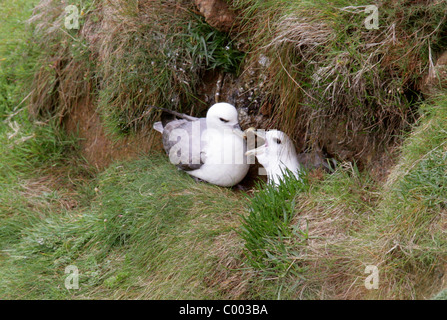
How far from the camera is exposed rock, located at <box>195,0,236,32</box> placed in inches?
143

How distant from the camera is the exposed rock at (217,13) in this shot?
3631 mm

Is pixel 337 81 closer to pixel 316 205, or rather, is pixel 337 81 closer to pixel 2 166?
pixel 316 205

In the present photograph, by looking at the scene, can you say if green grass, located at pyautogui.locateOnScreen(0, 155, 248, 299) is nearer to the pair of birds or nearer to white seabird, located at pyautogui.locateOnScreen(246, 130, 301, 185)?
the pair of birds

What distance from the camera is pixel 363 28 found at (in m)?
2.91

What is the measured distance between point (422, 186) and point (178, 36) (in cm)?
219

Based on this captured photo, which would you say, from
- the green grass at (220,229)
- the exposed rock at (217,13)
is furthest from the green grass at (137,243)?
the exposed rock at (217,13)

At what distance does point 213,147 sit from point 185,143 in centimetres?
24

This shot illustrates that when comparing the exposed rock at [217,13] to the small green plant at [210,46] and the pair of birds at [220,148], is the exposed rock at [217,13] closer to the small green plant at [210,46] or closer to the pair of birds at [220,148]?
the small green plant at [210,46]

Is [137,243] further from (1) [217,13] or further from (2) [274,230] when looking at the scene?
(1) [217,13]

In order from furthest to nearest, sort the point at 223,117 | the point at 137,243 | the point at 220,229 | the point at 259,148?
the point at 223,117 < the point at 259,148 < the point at 137,243 < the point at 220,229

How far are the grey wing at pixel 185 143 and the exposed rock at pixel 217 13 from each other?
715 millimetres

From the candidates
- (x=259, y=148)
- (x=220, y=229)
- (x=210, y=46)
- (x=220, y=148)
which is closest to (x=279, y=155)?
(x=259, y=148)

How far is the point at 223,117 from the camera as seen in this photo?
3.56 metres

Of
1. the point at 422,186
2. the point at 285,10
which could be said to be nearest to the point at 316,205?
the point at 422,186
